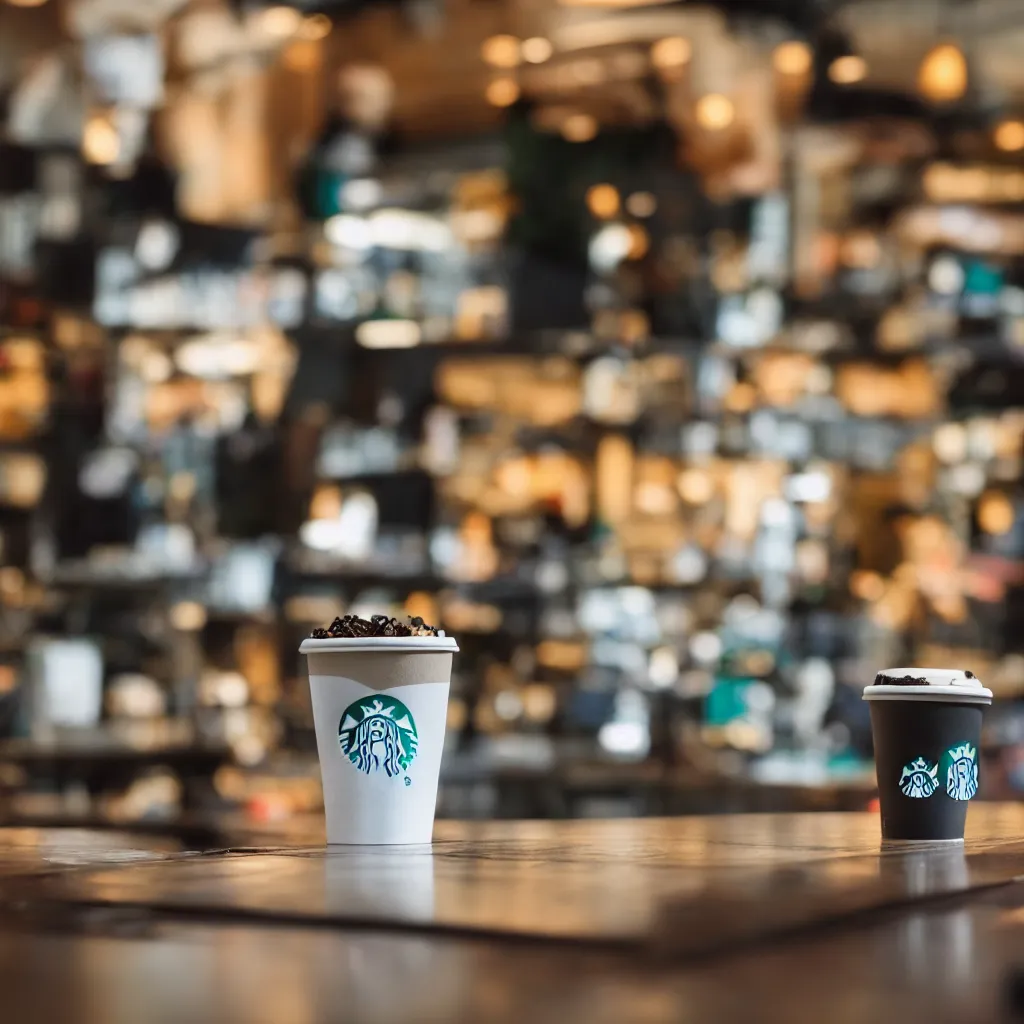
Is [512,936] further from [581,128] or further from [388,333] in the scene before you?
[581,128]

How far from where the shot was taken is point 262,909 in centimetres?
64

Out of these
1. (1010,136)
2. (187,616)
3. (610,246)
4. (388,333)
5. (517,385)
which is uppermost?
(1010,136)

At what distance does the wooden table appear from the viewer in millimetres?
431

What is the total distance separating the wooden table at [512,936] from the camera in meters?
0.43

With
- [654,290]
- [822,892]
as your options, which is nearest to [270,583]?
[654,290]

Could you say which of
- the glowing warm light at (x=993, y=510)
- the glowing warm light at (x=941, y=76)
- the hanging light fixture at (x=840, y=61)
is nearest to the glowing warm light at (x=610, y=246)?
the hanging light fixture at (x=840, y=61)

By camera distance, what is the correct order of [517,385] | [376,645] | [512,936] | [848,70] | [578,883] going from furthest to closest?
[517,385], [848,70], [376,645], [578,883], [512,936]

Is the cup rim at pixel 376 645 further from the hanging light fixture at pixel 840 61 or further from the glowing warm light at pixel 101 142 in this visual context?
the hanging light fixture at pixel 840 61

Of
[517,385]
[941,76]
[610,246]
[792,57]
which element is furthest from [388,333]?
[941,76]

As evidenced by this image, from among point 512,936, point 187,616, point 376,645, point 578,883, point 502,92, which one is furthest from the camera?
point 502,92

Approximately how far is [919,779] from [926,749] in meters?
0.03

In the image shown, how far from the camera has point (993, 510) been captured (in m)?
5.14

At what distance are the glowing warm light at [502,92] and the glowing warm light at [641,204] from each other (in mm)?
Answer: 510

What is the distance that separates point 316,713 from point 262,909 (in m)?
0.42
